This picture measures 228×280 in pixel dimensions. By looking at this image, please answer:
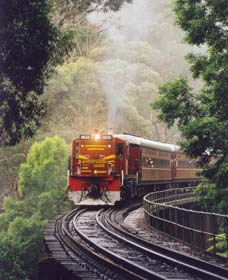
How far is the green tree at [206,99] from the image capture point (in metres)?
24.0

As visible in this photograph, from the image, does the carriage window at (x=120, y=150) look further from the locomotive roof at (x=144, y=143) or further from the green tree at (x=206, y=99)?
the green tree at (x=206, y=99)

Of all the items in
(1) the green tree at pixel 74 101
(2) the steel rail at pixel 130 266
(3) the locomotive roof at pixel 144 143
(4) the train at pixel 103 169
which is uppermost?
(1) the green tree at pixel 74 101

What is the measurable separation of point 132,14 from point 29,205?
5662 centimetres

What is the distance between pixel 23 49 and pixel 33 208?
32470 mm

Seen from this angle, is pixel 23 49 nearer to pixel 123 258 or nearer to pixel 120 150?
pixel 123 258

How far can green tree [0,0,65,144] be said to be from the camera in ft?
58.9

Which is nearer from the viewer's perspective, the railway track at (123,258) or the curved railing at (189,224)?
the railway track at (123,258)

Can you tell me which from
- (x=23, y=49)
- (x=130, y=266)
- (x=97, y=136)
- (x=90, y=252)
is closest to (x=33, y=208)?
(x=97, y=136)

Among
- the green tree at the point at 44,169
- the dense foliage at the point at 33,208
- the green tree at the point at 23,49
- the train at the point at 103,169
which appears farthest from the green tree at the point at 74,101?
the green tree at the point at 23,49

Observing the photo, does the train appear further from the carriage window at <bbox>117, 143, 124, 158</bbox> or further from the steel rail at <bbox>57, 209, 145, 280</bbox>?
the steel rail at <bbox>57, 209, 145, 280</bbox>

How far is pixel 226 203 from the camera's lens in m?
24.0

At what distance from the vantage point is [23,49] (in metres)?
18.0

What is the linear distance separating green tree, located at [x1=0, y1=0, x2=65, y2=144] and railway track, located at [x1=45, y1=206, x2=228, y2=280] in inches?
177

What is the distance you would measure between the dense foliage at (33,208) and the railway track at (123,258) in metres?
19.4
